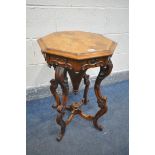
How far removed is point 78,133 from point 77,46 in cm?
68

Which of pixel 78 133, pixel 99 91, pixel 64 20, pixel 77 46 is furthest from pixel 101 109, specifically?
pixel 64 20

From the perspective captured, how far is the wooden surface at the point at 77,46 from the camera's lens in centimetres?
125

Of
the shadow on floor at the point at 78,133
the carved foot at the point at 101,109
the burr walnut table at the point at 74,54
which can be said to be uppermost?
the burr walnut table at the point at 74,54

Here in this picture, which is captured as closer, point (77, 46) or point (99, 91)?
point (77, 46)

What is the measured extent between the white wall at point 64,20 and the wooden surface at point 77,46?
43 cm

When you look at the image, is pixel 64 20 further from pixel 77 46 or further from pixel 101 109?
pixel 101 109

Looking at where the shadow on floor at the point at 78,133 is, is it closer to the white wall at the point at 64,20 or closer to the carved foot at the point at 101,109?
the carved foot at the point at 101,109

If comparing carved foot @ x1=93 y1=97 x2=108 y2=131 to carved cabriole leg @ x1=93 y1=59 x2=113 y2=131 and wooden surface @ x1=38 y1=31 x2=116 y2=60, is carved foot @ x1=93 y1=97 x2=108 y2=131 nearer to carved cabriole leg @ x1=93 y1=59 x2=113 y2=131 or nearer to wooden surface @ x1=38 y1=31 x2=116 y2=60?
carved cabriole leg @ x1=93 y1=59 x2=113 y2=131

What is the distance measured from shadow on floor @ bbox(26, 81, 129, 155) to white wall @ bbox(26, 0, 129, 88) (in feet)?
0.99

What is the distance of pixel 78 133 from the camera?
162 centimetres

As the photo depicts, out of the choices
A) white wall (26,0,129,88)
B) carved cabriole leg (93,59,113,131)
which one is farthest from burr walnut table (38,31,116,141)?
white wall (26,0,129,88)

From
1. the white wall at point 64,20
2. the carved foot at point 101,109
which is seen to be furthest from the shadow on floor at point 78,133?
the white wall at point 64,20

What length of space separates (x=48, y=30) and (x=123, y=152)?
1.20 meters
